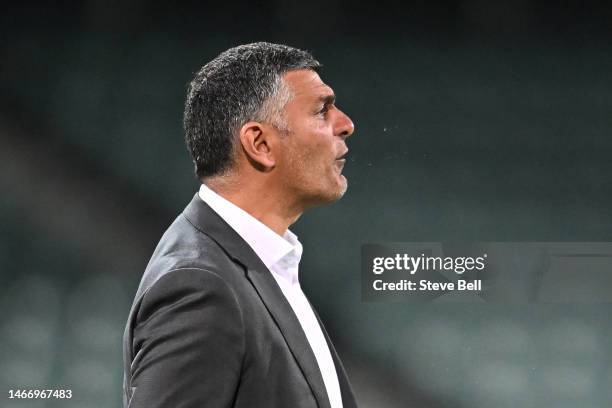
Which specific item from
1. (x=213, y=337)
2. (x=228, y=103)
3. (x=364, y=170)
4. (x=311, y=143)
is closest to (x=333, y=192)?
(x=311, y=143)

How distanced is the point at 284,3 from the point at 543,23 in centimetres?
92

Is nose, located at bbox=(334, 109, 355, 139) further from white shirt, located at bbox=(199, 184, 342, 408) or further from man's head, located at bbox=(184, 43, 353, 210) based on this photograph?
white shirt, located at bbox=(199, 184, 342, 408)

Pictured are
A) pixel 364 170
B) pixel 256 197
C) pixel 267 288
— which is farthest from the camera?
pixel 364 170

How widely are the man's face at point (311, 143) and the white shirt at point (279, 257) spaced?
85 millimetres

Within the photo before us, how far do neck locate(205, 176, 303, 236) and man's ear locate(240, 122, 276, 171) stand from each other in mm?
25

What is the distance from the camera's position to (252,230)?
102 centimetres

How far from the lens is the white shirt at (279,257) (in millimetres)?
999

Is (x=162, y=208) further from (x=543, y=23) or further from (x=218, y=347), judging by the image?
(x=218, y=347)

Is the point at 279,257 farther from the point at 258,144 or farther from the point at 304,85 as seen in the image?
the point at 304,85

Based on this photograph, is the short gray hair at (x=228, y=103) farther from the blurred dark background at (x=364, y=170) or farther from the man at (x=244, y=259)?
the blurred dark background at (x=364, y=170)

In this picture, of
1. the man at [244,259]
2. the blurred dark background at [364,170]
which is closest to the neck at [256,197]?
the man at [244,259]

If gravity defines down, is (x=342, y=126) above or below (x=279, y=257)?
above

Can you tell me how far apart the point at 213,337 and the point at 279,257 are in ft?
0.78

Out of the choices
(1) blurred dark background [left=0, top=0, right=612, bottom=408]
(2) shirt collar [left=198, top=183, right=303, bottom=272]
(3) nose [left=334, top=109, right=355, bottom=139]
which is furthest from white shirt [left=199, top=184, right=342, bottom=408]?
(1) blurred dark background [left=0, top=0, right=612, bottom=408]
